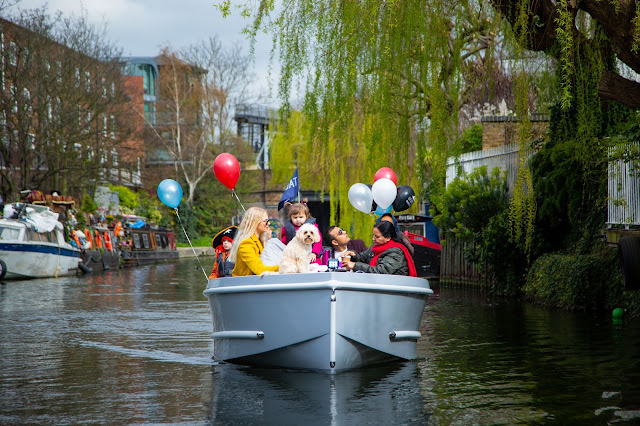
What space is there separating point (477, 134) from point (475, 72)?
16947 millimetres

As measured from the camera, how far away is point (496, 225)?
21.1 metres

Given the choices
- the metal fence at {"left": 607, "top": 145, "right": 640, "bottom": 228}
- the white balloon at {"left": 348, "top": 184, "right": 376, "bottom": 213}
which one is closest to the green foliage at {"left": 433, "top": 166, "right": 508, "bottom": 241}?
the metal fence at {"left": 607, "top": 145, "right": 640, "bottom": 228}

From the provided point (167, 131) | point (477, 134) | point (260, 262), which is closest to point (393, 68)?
point (260, 262)

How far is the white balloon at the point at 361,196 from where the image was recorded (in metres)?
12.5

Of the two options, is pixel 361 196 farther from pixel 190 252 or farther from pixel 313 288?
pixel 190 252

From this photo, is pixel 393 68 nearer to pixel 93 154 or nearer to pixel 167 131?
pixel 93 154

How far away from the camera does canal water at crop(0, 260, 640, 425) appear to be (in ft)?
25.0

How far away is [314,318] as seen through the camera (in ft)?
30.8

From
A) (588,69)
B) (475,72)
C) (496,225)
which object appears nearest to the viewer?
(588,69)

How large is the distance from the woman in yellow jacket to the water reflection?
3.73 ft

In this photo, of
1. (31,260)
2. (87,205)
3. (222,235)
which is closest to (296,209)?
(222,235)

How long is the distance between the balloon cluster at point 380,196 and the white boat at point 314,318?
2.01 metres

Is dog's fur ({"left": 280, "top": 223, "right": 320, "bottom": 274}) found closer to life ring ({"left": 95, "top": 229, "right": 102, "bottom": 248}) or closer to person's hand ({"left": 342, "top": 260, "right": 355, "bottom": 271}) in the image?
person's hand ({"left": 342, "top": 260, "right": 355, "bottom": 271})

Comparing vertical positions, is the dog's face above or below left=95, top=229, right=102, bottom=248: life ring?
above
